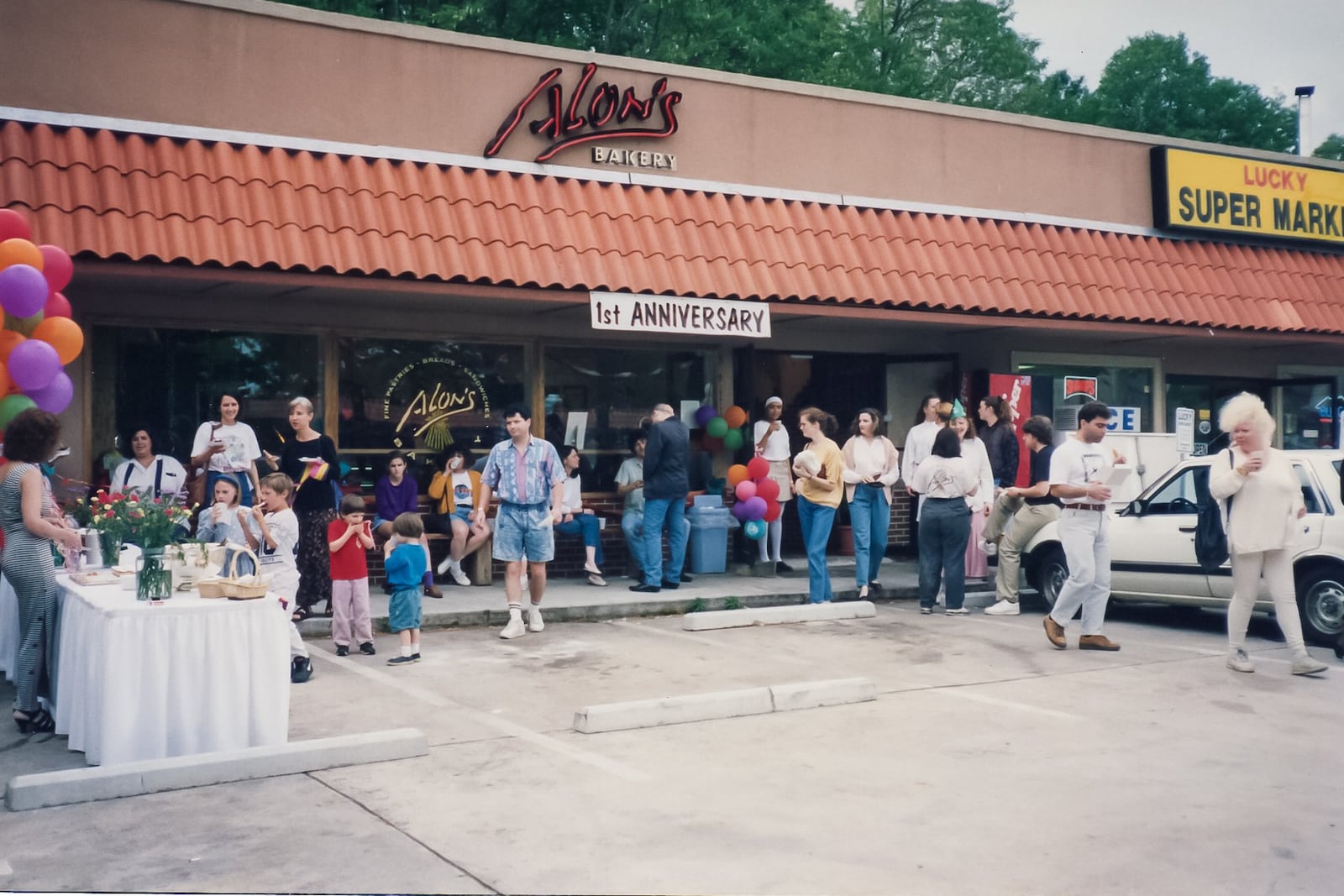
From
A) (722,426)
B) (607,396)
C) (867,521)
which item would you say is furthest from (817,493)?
(607,396)

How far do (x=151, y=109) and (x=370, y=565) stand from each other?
468cm

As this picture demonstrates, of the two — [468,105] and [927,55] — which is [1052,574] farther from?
[927,55]

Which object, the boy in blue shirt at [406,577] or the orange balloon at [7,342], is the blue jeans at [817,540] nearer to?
the boy in blue shirt at [406,577]

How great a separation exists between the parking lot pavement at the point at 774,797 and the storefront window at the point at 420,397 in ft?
13.5

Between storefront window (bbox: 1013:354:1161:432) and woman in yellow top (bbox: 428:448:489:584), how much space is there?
7.40 m

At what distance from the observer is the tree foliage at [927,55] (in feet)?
95.2

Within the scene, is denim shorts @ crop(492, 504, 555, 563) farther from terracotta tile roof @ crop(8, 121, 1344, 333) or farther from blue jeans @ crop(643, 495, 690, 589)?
terracotta tile roof @ crop(8, 121, 1344, 333)

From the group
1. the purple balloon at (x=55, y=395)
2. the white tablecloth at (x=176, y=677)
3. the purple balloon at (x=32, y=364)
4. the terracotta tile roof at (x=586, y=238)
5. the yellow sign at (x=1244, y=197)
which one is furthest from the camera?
the yellow sign at (x=1244, y=197)

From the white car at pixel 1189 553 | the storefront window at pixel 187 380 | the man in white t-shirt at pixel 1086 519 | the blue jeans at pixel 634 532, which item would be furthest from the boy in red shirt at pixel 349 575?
the white car at pixel 1189 553

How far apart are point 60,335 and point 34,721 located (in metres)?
2.63

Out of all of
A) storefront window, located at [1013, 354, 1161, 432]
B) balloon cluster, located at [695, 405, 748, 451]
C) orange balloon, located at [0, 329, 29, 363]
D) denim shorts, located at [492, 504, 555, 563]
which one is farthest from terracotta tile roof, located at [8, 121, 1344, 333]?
denim shorts, located at [492, 504, 555, 563]

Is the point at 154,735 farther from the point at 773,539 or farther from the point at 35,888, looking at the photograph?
the point at 773,539

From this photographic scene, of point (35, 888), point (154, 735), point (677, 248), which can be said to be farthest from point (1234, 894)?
point (677, 248)

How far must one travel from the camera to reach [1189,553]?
11023 millimetres
